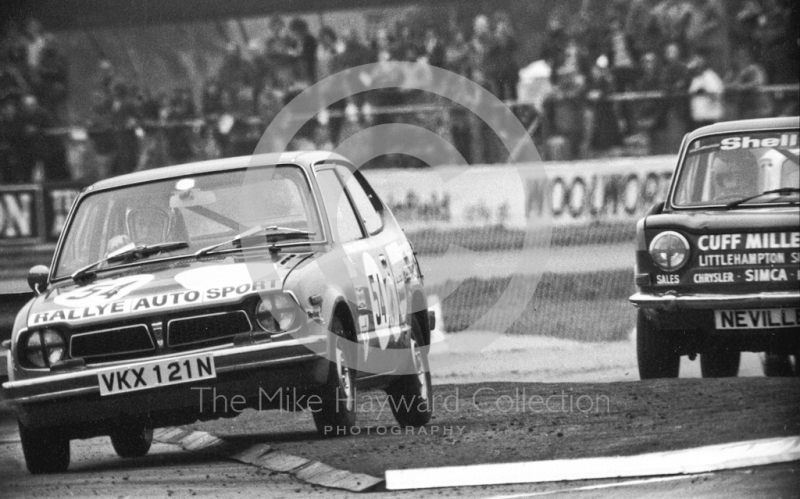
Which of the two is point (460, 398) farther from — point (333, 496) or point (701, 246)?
point (333, 496)

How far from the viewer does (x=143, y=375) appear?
4.90 metres

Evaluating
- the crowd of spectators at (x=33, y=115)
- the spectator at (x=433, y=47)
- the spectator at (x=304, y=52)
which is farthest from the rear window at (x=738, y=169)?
the crowd of spectators at (x=33, y=115)

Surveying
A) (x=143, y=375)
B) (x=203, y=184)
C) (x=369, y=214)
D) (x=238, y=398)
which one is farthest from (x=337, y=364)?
(x=369, y=214)

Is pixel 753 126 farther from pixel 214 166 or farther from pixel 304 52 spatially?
pixel 304 52

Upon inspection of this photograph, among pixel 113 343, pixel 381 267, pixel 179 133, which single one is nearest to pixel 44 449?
pixel 113 343

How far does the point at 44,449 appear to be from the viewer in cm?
527

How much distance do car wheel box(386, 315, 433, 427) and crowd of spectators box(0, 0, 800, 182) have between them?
5958mm

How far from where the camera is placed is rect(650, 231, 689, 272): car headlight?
5.99m

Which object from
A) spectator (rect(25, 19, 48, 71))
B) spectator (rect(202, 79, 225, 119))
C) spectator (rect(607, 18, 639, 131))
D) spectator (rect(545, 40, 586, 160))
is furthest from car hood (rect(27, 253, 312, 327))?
spectator (rect(607, 18, 639, 131))

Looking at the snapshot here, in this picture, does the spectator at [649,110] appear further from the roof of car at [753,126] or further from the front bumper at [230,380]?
the front bumper at [230,380]

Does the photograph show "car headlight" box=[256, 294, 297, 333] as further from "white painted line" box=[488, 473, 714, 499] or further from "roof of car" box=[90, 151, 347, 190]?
"white painted line" box=[488, 473, 714, 499]

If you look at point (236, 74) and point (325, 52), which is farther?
point (236, 74)

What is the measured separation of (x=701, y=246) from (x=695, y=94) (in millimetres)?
6349

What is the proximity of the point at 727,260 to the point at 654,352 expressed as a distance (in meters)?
0.53
